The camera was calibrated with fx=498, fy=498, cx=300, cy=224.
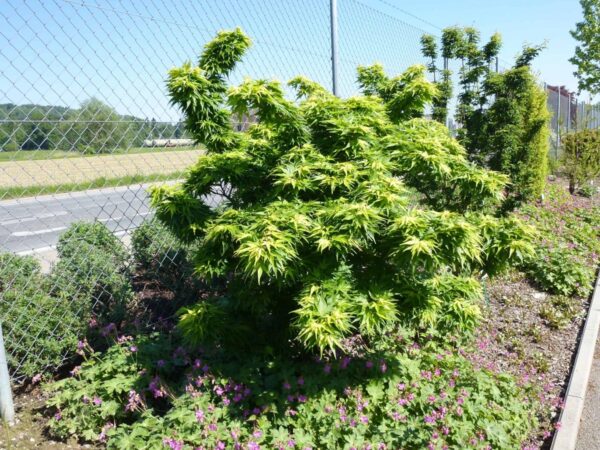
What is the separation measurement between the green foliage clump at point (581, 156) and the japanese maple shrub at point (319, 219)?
418 inches

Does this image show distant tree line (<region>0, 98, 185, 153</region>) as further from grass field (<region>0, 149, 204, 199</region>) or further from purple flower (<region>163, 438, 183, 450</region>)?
purple flower (<region>163, 438, 183, 450</region>)

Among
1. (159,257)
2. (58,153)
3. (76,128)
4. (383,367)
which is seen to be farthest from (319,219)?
(159,257)

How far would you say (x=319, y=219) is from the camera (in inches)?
96.5

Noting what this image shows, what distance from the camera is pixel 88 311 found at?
3543 millimetres

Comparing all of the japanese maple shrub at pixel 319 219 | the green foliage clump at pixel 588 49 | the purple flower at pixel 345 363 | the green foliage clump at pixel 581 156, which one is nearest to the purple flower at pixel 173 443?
the japanese maple shrub at pixel 319 219

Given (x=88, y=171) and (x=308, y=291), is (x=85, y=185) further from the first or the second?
(x=308, y=291)

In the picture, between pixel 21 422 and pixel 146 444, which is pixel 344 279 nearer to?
pixel 146 444

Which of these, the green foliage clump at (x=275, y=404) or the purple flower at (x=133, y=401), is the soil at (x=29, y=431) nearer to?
the green foliage clump at (x=275, y=404)

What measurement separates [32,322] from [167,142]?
1.61 m

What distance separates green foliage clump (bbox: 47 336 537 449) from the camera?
262cm

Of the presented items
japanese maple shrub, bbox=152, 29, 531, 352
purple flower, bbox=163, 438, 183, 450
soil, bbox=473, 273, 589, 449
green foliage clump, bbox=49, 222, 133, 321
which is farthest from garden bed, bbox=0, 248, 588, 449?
japanese maple shrub, bbox=152, 29, 531, 352

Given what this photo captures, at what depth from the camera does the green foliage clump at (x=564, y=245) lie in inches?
224

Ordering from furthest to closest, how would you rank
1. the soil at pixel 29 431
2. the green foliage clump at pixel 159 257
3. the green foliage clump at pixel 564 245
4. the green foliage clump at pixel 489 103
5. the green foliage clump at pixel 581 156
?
the green foliage clump at pixel 581 156 < the green foliage clump at pixel 489 103 < the green foliage clump at pixel 564 245 < the green foliage clump at pixel 159 257 < the soil at pixel 29 431

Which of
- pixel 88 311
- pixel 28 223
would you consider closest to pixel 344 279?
pixel 88 311
